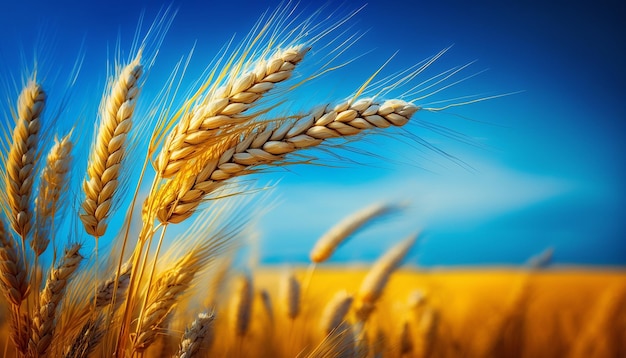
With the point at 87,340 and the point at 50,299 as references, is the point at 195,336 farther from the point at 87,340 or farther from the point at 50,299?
the point at 50,299

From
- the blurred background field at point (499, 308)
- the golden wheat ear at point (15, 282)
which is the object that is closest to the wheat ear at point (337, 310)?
the blurred background field at point (499, 308)

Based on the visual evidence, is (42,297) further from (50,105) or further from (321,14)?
(321,14)

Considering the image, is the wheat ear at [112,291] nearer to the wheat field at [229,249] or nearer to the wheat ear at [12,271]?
the wheat field at [229,249]

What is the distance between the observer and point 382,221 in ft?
4.76

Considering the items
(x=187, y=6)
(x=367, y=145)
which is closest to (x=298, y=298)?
(x=367, y=145)

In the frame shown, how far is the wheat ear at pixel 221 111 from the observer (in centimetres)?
102

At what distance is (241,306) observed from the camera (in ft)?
5.04

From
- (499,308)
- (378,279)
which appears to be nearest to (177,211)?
(378,279)

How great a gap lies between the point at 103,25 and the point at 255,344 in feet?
3.68

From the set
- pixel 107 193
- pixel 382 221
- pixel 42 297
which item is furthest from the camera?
pixel 382 221

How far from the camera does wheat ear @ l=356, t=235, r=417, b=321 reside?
142 cm

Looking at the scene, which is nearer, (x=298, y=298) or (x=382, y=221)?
(x=382, y=221)

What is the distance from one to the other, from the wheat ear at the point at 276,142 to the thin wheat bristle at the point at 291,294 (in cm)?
56

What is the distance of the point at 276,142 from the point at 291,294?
67 cm
